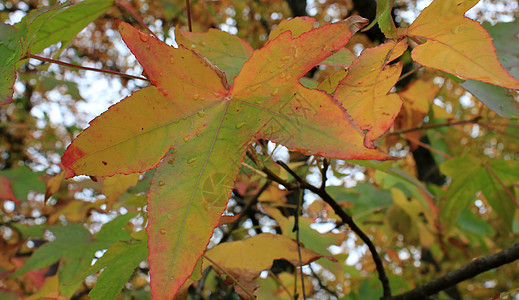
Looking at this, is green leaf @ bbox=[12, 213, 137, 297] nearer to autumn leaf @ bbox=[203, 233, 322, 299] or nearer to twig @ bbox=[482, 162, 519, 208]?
autumn leaf @ bbox=[203, 233, 322, 299]

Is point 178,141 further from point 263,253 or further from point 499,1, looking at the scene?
point 499,1

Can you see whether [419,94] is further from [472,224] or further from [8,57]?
[8,57]

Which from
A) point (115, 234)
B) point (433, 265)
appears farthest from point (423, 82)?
point (433, 265)

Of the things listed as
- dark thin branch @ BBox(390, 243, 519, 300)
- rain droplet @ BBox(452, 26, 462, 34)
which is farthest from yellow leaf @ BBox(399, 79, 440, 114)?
rain droplet @ BBox(452, 26, 462, 34)

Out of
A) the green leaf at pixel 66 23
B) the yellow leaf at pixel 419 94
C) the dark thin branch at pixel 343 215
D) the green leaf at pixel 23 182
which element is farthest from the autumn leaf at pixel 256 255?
the green leaf at pixel 23 182

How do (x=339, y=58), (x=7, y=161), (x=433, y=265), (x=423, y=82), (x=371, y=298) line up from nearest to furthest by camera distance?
(x=339, y=58) → (x=371, y=298) → (x=423, y=82) → (x=433, y=265) → (x=7, y=161)

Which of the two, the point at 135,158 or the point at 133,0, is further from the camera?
the point at 133,0

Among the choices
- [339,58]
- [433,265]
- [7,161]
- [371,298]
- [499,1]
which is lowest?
[433,265]

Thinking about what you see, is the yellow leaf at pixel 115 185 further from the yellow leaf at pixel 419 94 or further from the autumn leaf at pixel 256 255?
the yellow leaf at pixel 419 94
